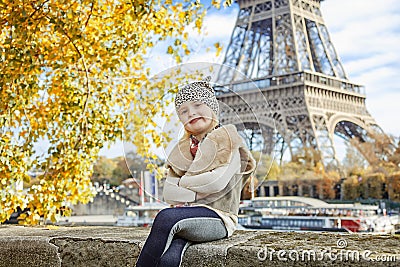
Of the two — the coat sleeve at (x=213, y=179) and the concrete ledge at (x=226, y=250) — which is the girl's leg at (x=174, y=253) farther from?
the coat sleeve at (x=213, y=179)

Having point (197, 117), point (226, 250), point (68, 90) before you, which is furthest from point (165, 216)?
point (68, 90)

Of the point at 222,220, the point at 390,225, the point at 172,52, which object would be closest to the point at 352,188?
the point at 390,225

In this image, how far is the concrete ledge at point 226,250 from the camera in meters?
1.57

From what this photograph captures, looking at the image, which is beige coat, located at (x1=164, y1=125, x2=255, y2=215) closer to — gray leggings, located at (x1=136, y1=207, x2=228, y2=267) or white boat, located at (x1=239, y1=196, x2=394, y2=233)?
gray leggings, located at (x1=136, y1=207, x2=228, y2=267)

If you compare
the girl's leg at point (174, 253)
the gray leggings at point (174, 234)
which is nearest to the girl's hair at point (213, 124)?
the gray leggings at point (174, 234)

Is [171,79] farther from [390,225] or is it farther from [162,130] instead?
[390,225]

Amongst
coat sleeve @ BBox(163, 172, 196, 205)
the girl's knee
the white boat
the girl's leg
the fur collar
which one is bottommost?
the white boat

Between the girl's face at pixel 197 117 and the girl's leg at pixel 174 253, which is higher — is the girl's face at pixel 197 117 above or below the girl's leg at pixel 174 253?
above

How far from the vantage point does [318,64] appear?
1069 inches

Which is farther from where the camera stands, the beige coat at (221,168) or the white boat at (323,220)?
the white boat at (323,220)

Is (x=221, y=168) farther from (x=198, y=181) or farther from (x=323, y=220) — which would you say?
(x=323, y=220)

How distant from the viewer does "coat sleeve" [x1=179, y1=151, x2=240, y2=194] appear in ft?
6.29

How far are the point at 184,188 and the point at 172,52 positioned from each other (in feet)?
6.67

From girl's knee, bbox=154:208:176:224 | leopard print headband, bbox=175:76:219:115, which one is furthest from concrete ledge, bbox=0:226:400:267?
leopard print headband, bbox=175:76:219:115
